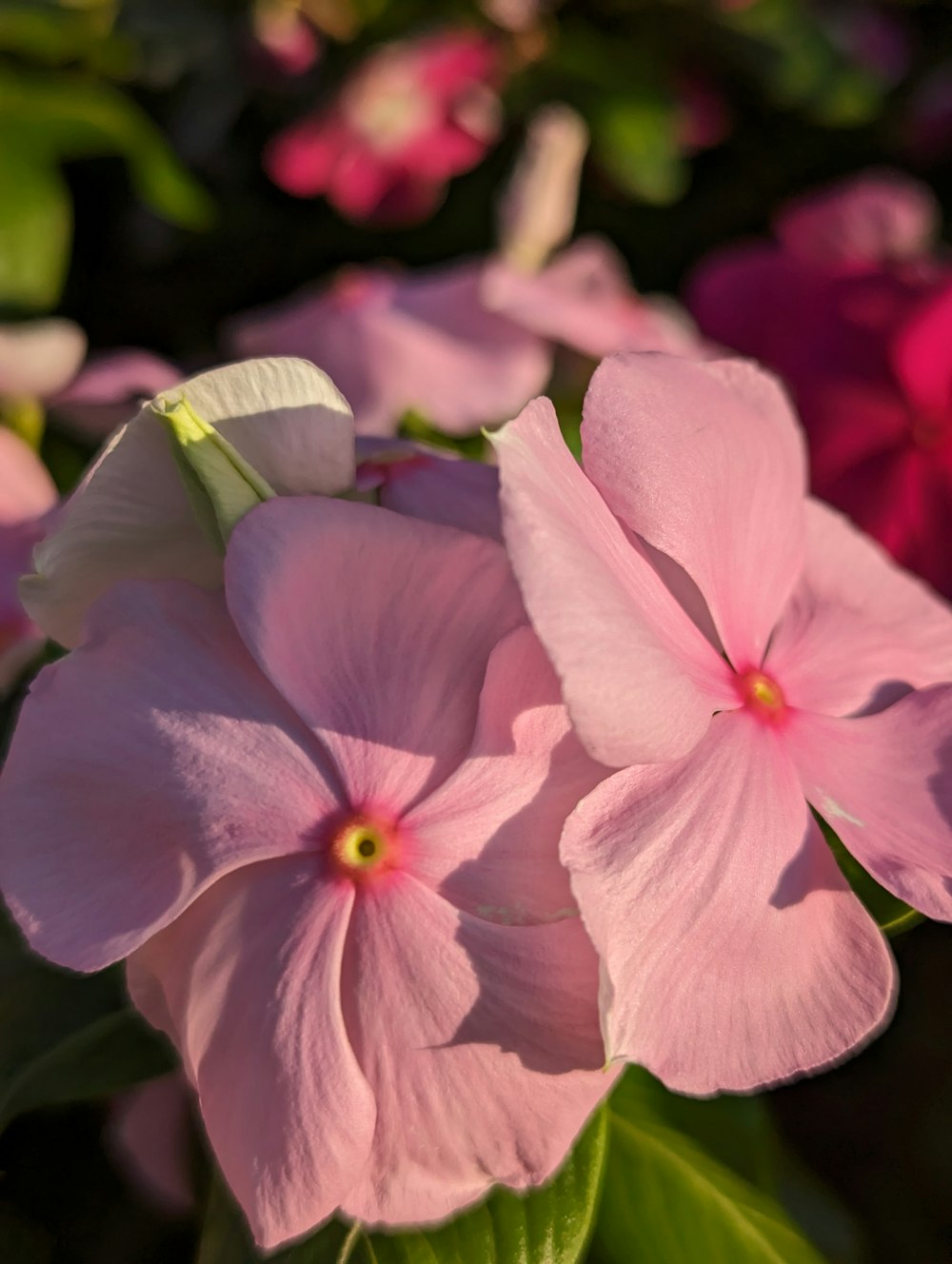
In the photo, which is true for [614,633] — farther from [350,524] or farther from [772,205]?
[772,205]

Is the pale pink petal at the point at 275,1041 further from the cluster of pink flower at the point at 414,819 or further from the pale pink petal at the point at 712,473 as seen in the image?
the pale pink petal at the point at 712,473

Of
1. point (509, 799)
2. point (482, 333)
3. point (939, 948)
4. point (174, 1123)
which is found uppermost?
point (509, 799)

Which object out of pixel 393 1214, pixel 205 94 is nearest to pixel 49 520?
pixel 393 1214

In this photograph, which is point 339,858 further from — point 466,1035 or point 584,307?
point 584,307

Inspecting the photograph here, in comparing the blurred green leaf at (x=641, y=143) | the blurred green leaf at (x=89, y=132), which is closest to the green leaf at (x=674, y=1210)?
the blurred green leaf at (x=89, y=132)

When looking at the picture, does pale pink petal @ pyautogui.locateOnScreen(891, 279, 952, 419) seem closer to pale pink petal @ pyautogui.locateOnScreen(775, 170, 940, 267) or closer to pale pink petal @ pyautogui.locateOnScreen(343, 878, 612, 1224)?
pale pink petal @ pyautogui.locateOnScreen(775, 170, 940, 267)

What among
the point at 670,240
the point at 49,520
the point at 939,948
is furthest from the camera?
the point at 670,240

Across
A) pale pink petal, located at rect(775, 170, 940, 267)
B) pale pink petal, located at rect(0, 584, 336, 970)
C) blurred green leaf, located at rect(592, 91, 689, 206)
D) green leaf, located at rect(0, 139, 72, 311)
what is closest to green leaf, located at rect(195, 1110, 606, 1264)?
pale pink petal, located at rect(0, 584, 336, 970)
